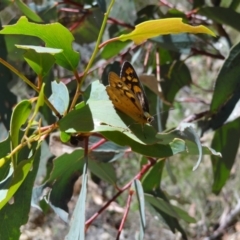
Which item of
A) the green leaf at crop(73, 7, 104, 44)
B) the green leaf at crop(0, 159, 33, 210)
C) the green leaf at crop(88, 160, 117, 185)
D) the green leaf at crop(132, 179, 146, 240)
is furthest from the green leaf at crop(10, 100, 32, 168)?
the green leaf at crop(73, 7, 104, 44)

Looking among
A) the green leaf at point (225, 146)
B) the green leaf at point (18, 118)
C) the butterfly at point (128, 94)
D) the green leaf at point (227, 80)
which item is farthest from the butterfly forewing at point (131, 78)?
the green leaf at point (225, 146)

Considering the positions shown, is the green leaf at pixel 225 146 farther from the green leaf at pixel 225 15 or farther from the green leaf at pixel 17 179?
the green leaf at pixel 17 179

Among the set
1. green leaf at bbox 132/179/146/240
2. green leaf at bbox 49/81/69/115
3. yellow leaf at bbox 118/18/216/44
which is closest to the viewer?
yellow leaf at bbox 118/18/216/44

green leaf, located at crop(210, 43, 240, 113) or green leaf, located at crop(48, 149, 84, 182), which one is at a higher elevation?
green leaf, located at crop(210, 43, 240, 113)

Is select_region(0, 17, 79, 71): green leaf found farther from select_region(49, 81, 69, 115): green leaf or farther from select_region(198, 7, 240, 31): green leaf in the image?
select_region(198, 7, 240, 31): green leaf

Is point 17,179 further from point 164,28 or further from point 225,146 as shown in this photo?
point 225,146

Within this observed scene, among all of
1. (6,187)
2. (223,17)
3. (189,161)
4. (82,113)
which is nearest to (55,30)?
(82,113)

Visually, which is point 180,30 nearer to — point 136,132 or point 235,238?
point 136,132
